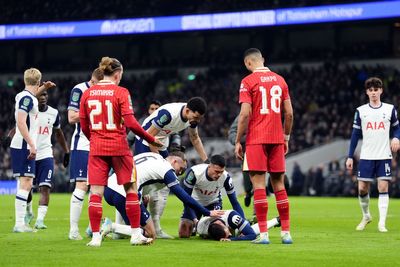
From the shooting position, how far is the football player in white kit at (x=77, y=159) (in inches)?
475

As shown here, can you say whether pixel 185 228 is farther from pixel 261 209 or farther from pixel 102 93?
pixel 102 93

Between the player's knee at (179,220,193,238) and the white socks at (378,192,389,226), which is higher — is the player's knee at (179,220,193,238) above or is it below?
below

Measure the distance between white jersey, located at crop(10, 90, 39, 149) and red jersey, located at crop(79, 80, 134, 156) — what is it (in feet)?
8.74

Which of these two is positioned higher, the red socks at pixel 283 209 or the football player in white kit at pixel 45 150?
the football player in white kit at pixel 45 150

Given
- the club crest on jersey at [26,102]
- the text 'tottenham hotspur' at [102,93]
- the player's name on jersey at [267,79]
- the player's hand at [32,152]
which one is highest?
the player's name on jersey at [267,79]

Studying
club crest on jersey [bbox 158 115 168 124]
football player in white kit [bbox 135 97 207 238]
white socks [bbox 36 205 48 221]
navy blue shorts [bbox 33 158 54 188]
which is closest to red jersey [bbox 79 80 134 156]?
football player in white kit [bbox 135 97 207 238]

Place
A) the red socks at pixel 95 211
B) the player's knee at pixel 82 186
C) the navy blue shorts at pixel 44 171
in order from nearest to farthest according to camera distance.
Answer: the red socks at pixel 95 211, the player's knee at pixel 82 186, the navy blue shorts at pixel 44 171

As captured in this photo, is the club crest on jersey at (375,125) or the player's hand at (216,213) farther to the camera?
the club crest on jersey at (375,125)

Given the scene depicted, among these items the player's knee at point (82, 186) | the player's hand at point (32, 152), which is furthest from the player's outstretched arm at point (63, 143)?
the player's knee at point (82, 186)

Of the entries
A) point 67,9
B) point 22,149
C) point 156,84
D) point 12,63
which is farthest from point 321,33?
point 22,149

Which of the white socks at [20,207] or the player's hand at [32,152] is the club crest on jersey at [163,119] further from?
the white socks at [20,207]

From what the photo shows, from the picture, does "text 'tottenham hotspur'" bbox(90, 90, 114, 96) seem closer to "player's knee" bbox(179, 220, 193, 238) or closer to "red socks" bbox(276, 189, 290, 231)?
"red socks" bbox(276, 189, 290, 231)

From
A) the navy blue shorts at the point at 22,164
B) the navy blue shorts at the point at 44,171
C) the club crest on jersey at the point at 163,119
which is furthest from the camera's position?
the navy blue shorts at the point at 44,171

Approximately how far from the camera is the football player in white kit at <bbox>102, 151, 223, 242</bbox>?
11.3 metres
